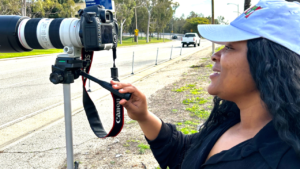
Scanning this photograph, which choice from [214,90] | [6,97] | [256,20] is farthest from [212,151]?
[6,97]

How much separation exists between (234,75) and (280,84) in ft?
0.64

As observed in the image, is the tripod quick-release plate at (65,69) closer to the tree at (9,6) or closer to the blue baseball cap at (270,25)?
the blue baseball cap at (270,25)

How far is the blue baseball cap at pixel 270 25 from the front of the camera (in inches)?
39.0

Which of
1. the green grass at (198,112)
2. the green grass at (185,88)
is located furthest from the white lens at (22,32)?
the green grass at (185,88)

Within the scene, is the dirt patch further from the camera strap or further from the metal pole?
the metal pole

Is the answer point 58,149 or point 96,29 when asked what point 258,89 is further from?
point 58,149

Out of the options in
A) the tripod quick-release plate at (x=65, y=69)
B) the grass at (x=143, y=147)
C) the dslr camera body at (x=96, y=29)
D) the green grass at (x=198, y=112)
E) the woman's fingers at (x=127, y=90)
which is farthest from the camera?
the green grass at (x=198, y=112)

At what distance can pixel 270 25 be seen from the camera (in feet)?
3.36

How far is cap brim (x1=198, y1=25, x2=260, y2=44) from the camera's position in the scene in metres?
1.07

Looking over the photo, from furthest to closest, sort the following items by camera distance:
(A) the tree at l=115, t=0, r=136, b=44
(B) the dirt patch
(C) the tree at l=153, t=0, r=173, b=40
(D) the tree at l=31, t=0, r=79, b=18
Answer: (C) the tree at l=153, t=0, r=173, b=40
(A) the tree at l=115, t=0, r=136, b=44
(D) the tree at l=31, t=0, r=79, b=18
(B) the dirt patch

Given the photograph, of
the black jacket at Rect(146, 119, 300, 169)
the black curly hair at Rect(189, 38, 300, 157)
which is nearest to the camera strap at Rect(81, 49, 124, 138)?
the black jacket at Rect(146, 119, 300, 169)

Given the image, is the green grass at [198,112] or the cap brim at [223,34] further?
the green grass at [198,112]

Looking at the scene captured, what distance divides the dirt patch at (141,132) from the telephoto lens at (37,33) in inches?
63.3


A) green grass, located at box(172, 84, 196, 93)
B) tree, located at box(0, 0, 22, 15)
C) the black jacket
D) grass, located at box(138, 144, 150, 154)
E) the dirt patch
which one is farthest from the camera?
tree, located at box(0, 0, 22, 15)
